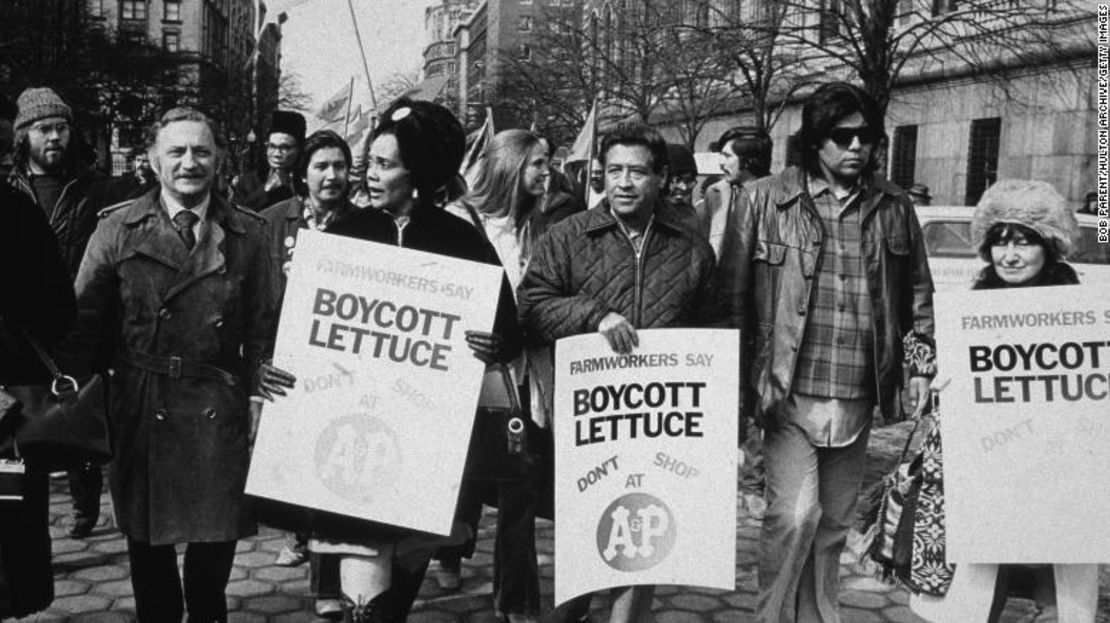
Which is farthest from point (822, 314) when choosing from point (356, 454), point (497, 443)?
point (356, 454)

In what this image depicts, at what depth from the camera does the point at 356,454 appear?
3.57m

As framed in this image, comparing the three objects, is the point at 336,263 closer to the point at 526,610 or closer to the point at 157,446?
the point at 157,446

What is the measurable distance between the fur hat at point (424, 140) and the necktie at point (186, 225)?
2.21ft

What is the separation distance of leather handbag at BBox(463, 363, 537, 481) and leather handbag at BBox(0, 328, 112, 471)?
1.10 metres

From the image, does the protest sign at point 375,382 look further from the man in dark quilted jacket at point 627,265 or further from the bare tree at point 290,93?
the bare tree at point 290,93

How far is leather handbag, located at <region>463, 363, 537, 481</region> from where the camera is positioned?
3705 mm

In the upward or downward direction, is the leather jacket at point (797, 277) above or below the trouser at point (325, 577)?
above

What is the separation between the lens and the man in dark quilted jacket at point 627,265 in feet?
13.2

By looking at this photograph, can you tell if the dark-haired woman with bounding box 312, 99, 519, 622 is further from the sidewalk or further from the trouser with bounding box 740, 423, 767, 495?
the trouser with bounding box 740, 423, 767, 495

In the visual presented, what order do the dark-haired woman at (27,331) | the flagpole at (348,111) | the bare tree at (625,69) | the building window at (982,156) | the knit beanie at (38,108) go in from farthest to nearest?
1. the bare tree at (625,69)
2. the building window at (982,156)
3. the flagpole at (348,111)
4. the knit beanie at (38,108)
5. the dark-haired woman at (27,331)

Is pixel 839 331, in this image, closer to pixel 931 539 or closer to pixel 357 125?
pixel 931 539

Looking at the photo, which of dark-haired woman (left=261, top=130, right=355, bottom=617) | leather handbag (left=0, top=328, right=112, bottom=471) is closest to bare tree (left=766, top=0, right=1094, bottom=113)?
dark-haired woman (left=261, top=130, right=355, bottom=617)

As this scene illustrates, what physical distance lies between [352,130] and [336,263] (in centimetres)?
602

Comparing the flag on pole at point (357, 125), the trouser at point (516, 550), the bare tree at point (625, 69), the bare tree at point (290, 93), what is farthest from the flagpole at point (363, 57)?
the bare tree at point (290, 93)
